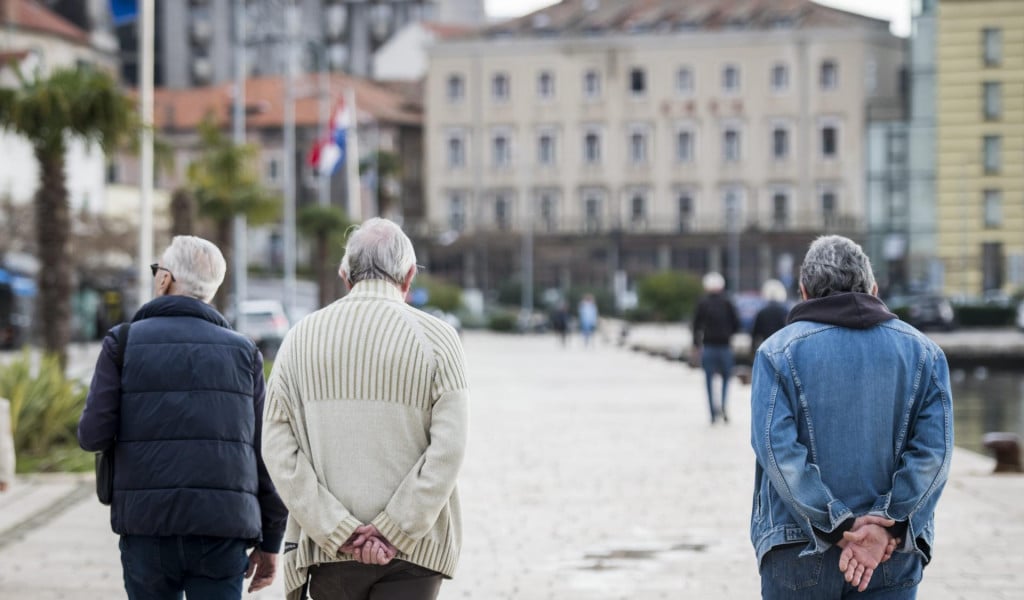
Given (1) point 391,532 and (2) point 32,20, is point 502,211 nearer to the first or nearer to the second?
(2) point 32,20

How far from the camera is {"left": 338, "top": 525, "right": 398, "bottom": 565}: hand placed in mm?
4793

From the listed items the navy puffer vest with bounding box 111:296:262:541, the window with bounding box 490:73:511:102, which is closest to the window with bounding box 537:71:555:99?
the window with bounding box 490:73:511:102

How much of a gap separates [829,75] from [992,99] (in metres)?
16.2

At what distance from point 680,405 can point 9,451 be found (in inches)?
719

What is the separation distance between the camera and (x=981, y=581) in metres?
9.38

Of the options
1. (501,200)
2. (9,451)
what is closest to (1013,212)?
(501,200)

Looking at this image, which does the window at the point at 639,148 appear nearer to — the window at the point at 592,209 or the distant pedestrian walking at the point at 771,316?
the window at the point at 592,209

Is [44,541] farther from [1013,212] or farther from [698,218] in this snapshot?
[698,218]

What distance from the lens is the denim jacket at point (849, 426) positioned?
4.93 m

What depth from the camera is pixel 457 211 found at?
96375 mm

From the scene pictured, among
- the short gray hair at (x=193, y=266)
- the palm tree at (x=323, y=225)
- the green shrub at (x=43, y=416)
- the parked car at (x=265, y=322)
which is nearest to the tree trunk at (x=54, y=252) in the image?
the green shrub at (x=43, y=416)

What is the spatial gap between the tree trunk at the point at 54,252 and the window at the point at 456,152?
7479 cm

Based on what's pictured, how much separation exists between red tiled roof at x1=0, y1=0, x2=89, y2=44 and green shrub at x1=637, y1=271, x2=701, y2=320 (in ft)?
99.2

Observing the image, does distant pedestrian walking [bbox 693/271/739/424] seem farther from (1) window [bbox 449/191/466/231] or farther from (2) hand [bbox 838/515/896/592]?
(1) window [bbox 449/191/466/231]
